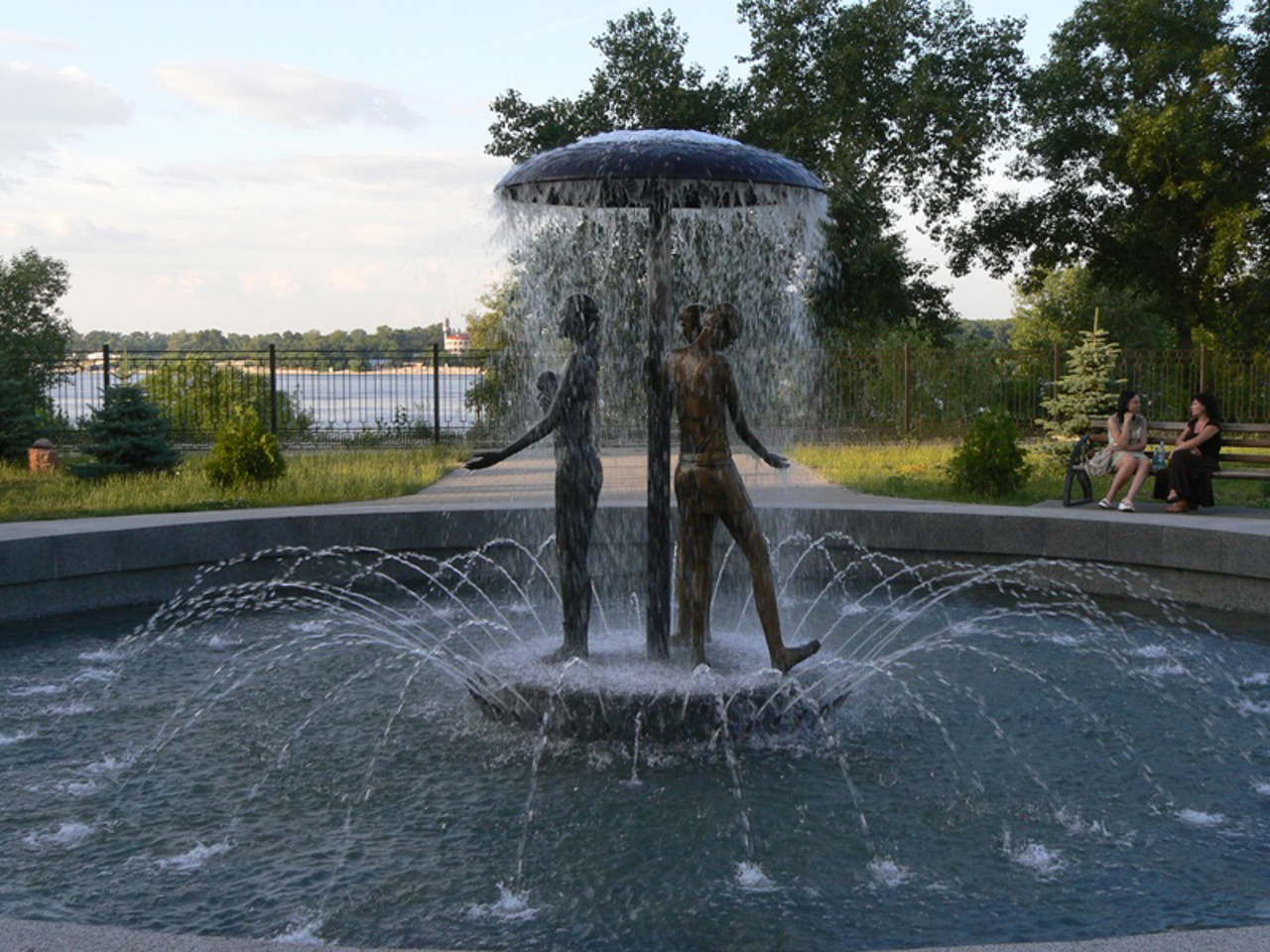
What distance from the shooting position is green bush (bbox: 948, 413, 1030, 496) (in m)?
13.6

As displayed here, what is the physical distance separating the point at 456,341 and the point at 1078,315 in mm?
27350

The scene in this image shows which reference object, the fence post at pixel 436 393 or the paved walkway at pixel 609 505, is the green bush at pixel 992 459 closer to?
the paved walkway at pixel 609 505

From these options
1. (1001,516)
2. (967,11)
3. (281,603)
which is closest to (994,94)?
(967,11)

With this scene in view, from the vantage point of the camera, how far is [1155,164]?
2642 cm

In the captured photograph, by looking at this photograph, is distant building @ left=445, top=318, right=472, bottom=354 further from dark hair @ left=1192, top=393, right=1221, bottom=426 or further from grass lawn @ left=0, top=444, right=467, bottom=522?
dark hair @ left=1192, top=393, right=1221, bottom=426

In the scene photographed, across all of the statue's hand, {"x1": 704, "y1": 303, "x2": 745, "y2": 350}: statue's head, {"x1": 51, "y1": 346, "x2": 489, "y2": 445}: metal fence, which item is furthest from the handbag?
{"x1": 51, "y1": 346, "x2": 489, "y2": 445}: metal fence

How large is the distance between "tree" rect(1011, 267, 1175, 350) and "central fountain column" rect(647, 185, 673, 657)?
34.5m

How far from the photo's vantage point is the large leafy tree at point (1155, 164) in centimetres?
2583

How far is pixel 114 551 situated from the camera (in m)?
9.48

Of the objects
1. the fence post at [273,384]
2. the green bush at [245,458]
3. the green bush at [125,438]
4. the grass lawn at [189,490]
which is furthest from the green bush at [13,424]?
the fence post at [273,384]

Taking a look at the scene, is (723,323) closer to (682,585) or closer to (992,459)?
(682,585)

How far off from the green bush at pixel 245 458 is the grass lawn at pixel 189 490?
19 centimetres

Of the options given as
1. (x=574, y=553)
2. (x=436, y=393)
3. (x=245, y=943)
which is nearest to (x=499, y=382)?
(x=436, y=393)

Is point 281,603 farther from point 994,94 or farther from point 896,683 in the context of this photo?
point 994,94
